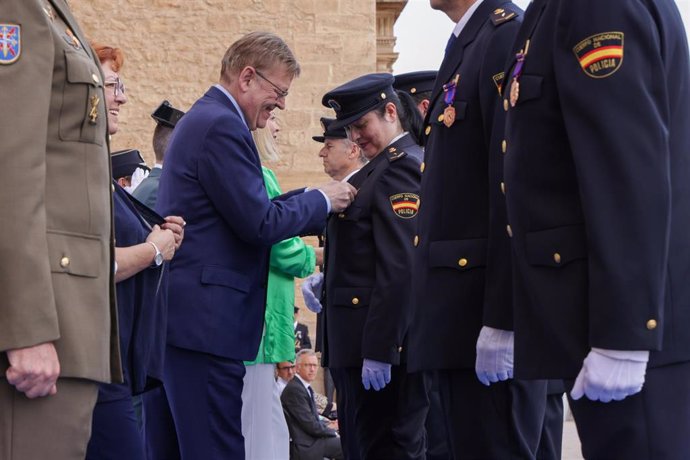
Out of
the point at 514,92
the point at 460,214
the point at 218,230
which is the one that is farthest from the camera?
the point at 218,230

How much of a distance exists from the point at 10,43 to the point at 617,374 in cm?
158

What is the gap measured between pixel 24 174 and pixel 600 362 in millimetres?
1370

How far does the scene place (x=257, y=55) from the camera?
5.09m

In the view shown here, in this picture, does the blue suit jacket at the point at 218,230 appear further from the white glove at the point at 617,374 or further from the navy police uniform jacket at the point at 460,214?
the white glove at the point at 617,374

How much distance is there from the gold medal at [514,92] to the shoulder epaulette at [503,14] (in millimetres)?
656

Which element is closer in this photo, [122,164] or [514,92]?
[514,92]

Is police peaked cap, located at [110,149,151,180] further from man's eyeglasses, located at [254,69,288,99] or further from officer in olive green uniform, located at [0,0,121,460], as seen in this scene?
officer in olive green uniform, located at [0,0,121,460]

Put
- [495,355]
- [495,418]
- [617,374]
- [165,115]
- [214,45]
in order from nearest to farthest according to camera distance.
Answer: [617,374], [495,355], [495,418], [165,115], [214,45]

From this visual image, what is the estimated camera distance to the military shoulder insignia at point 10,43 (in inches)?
108

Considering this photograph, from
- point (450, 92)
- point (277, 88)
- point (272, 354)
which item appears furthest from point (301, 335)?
point (450, 92)

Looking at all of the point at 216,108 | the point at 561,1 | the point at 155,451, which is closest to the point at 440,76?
the point at 561,1

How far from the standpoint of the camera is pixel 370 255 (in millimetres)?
5438

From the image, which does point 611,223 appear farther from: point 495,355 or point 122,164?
point 122,164

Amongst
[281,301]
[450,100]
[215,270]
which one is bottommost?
[281,301]
